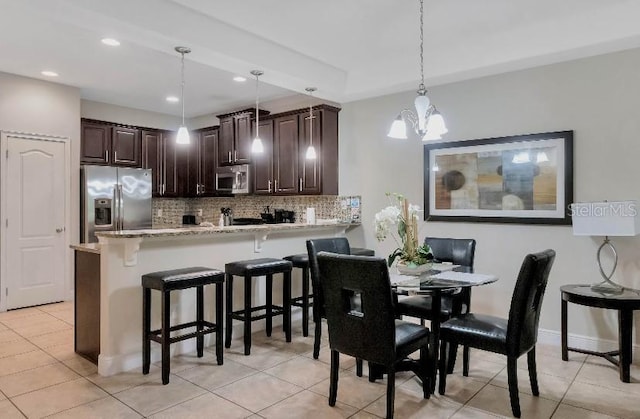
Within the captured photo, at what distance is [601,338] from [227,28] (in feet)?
13.4

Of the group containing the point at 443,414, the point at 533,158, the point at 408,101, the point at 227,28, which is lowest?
the point at 443,414

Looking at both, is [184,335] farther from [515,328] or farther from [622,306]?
[622,306]

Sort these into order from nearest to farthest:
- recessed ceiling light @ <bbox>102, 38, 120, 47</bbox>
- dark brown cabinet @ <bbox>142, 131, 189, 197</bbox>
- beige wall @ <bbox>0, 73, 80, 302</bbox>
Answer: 1. recessed ceiling light @ <bbox>102, 38, 120, 47</bbox>
2. beige wall @ <bbox>0, 73, 80, 302</bbox>
3. dark brown cabinet @ <bbox>142, 131, 189, 197</bbox>

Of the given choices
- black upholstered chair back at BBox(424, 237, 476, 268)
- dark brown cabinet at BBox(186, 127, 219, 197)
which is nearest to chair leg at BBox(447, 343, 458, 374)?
black upholstered chair back at BBox(424, 237, 476, 268)

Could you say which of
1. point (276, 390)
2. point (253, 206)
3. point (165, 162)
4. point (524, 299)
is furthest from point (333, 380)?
point (165, 162)

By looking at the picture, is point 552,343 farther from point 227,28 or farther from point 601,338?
point 227,28

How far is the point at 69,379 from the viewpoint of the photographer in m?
3.04

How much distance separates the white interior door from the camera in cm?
486

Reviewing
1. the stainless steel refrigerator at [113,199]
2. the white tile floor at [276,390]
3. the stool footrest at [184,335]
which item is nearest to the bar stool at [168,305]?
the stool footrest at [184,335]

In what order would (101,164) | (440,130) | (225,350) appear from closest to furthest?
1. (440,130)
2. (225,350)
3. (101,164)

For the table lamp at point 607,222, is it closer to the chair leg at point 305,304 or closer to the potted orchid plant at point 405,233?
the potted orchid plant at point 405,233

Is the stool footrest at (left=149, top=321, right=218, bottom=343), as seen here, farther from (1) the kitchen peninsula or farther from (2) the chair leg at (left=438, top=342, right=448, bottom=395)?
(2) the chair leg at (left=438, top=342, right=448, bottom=395)

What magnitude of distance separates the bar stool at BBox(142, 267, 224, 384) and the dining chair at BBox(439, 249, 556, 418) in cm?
170

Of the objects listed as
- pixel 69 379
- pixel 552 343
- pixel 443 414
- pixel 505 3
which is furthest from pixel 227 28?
pixel 552 343
